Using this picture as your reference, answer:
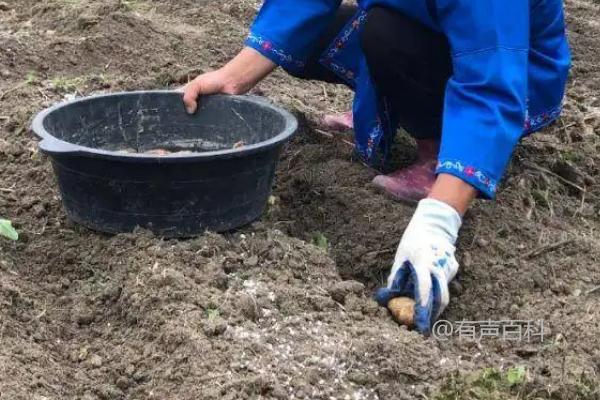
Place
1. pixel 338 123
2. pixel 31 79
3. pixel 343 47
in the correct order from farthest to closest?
1. pixel 31 79
2. pixel 338 123
3. pixel 343 47

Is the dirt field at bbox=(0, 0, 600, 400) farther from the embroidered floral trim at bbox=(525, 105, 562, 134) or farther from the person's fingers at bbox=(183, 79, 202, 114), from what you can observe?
the person's fingers at bbox=(183, 79, 202, 114)

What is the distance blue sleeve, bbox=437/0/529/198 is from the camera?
1979mm

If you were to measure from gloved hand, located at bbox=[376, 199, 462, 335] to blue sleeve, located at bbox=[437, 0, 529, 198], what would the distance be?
0.33 feet

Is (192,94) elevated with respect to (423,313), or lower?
elevated

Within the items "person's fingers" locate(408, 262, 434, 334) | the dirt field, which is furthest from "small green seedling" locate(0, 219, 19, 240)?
"person's fingers" locate(408, 262, 434, 334)

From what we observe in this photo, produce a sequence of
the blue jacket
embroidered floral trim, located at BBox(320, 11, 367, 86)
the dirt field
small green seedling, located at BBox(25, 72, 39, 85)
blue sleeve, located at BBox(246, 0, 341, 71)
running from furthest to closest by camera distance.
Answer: small green seedling, located at BBox(25, 72, 39, 85) → embroidered floral trim, located at BBox(320, 11, 367, 86) → blue sleeve, located at BBox(246, 0, 341, 71) → the blue jacket → the dirt field

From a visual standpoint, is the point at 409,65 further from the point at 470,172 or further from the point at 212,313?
the point at 212,313

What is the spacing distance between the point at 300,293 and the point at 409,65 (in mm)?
774

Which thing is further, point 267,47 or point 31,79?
point 31,79

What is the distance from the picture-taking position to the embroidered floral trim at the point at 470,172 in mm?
1980

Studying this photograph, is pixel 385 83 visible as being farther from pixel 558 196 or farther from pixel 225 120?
pixel 558 196

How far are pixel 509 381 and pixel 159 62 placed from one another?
7.07 feet

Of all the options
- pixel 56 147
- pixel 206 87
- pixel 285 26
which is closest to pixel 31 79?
pixel 206 87

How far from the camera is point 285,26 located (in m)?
2.51
